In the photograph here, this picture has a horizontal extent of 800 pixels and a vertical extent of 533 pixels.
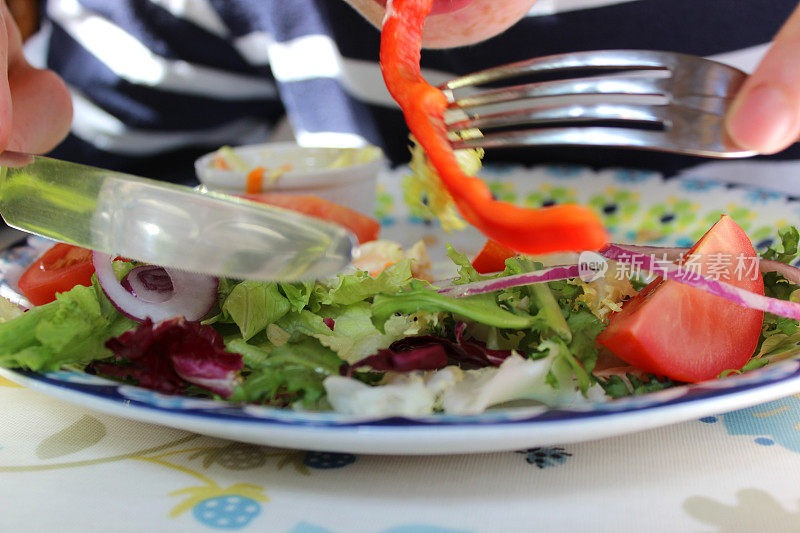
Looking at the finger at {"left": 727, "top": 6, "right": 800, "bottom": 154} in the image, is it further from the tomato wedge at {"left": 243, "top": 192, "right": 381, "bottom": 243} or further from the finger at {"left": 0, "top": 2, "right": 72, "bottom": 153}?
the finger at {"left": 0, "top": 2, "right": 72, "bottom": 153}

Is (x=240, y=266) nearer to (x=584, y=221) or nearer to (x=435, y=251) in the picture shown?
(x=584, y=221)

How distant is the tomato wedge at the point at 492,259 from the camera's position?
838 mm

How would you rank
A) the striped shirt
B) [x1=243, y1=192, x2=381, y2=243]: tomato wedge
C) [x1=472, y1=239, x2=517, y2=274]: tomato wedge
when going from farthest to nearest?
the striped shirt < [x1=243, y1=192, x2=381, y2=243]: tomato wedge < [x1=472, y1=239, x2=517, y2=274]: tomato wedge

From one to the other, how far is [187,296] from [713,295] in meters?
0.56

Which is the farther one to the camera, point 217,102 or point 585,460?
point 217,102

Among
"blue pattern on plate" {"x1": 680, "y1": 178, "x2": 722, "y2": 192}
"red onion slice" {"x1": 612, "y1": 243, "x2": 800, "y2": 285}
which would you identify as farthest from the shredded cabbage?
"blue pattern on plate" {"x1": 680, "y1": 178, "x2": 722, "y2": 192}

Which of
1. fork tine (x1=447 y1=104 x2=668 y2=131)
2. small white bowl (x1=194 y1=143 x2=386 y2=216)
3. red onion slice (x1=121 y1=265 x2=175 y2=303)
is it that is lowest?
red onion slice (x1=121 y1=265 x2=175 y2=303)

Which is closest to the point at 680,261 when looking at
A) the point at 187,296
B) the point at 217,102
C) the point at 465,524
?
the point at 465,524

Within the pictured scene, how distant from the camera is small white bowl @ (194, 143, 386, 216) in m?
1.28

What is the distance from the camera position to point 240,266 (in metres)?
0.59

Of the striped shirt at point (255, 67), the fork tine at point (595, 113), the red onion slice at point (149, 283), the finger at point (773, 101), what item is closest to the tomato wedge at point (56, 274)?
the red onion slice at point (149, 283)

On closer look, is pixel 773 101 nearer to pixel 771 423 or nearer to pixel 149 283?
pixel 771 423

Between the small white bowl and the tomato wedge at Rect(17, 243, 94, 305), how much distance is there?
17.4 inches

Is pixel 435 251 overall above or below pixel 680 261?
above
